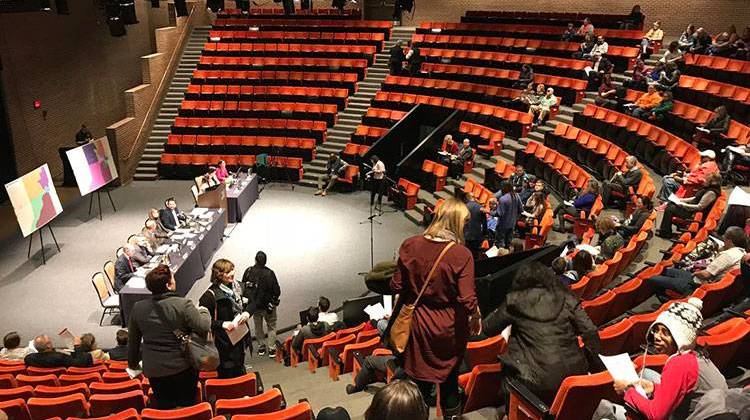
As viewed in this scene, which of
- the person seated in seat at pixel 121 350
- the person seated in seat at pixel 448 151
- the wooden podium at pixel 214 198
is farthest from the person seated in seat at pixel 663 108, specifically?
the person seated in seat at pixel 121 350

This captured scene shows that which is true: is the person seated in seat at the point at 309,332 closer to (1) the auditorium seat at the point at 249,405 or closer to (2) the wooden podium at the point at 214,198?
(1) the auditorium seat at the point at 249,405

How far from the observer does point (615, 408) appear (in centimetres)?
316

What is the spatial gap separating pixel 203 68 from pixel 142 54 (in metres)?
1.97

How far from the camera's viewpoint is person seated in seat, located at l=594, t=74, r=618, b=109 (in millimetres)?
12367

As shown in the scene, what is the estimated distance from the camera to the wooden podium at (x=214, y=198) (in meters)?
10.8

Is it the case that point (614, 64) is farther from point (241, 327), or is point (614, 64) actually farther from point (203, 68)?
point (241, 327)

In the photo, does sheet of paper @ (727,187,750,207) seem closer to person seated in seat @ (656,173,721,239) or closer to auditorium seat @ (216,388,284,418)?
person seated in seat @ (656,173,721,239)

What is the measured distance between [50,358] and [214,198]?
543 centimetres

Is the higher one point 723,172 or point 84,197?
point 723,172

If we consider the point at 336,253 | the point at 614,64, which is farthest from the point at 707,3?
the point at 336,253

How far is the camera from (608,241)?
22.6 ft

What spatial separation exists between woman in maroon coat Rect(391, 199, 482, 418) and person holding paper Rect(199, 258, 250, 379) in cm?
185

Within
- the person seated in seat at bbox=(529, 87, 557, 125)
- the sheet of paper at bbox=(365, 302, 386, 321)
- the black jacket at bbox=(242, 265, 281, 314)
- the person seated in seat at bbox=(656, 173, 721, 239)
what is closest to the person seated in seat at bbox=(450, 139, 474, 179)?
the person seated in seat at bbox=(529, 87, 557, 125)

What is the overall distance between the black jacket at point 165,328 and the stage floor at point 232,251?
4420mm
